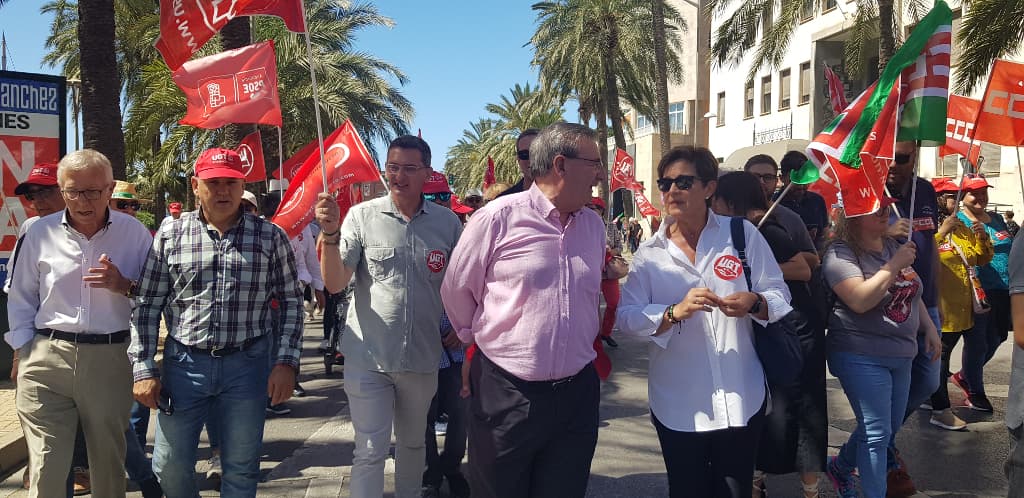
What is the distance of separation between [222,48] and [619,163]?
6.47 metres

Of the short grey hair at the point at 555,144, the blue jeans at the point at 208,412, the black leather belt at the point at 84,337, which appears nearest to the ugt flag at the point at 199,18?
the black leather belt at the point at 84,337

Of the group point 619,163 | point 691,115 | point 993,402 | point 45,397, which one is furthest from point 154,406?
point 691,115

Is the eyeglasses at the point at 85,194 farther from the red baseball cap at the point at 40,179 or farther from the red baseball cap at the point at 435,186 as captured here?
the red baseball cap at the point at 435,186

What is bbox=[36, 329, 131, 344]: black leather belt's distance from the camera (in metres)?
3.79

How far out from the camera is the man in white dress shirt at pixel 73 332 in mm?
3752

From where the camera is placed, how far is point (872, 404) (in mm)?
4059

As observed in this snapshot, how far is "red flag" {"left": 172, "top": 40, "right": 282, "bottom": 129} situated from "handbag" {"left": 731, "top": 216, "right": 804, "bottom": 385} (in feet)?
12.0

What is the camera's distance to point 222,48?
10289 millimetres

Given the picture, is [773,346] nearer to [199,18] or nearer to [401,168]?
[401,168]

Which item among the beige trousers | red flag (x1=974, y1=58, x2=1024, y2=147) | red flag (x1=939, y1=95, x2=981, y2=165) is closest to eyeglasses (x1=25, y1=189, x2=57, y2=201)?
the beige trousers

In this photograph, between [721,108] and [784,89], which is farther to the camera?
[721,108]

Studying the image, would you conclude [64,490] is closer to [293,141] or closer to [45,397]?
[45,397]

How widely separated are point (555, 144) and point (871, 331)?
2.15 metres

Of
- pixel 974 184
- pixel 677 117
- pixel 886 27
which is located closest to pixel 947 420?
pixel 974 184
